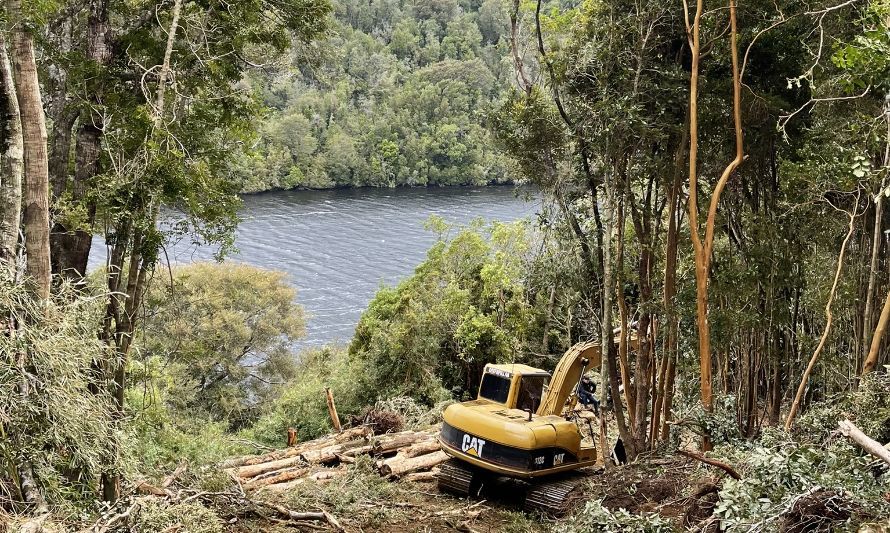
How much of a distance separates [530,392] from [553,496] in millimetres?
1449

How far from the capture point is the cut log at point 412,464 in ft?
33.3

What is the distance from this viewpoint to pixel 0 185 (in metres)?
5.52

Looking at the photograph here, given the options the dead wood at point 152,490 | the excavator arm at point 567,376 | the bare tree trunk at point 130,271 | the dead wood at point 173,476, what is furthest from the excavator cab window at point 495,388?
the bare tree trunk at point 130,271

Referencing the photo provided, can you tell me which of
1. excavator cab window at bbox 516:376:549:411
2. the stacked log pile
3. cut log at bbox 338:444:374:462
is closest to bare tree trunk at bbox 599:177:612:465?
excavator cab window at bbox 516:376:549:411

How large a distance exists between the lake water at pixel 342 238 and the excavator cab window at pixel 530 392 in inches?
728

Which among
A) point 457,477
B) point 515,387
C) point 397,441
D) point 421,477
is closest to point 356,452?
point 397,441

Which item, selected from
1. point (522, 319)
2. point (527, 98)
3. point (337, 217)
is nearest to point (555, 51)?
point (527, 98)

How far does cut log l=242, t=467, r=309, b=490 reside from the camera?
9375 mm

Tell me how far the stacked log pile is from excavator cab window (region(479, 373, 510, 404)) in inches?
58.5

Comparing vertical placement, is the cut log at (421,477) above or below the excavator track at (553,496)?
below

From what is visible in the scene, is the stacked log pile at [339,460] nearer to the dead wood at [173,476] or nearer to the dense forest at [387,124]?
the dead wood at [173,476]

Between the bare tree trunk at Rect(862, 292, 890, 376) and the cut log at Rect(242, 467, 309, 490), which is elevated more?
the bare tree trunk at Rect(862, 292, 890, 376)

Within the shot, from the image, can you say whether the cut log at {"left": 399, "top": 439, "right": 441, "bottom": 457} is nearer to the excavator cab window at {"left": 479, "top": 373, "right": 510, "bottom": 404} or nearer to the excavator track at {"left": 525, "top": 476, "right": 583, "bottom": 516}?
the excavator cab window at {"left": 479, "top": 373, "right": 510, "bottom": 404}

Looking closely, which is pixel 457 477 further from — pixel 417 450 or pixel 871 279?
pixel 871 279
